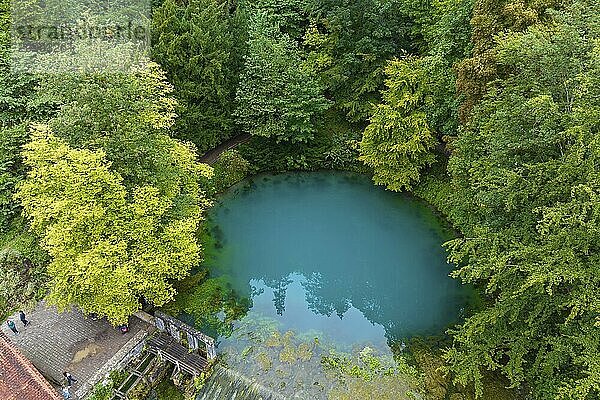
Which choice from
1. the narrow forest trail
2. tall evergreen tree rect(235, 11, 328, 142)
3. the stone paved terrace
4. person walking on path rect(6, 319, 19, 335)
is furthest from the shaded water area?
person walking on path rect(6, 319, 19, 335)

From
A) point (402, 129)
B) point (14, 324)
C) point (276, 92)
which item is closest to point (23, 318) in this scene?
point (14, 324)

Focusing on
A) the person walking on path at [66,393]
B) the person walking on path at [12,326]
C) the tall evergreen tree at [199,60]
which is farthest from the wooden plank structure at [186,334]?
the tall evergreen tree at [199,60]

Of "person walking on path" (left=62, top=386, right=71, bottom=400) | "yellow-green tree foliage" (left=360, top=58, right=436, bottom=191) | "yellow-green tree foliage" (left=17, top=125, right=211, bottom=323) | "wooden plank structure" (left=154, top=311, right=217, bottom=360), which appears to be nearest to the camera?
"person walking on path" (left=62, top=386, right=71, bottom=400)

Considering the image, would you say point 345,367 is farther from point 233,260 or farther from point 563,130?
point 563,130

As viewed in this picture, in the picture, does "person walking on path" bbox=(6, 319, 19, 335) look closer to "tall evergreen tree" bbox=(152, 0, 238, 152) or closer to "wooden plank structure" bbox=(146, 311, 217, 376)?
"wooden plank structure" bbox=(146, 311, 217, 376)

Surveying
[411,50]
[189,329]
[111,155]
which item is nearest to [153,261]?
[189,329]

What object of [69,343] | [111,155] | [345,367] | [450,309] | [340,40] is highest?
[340,40]

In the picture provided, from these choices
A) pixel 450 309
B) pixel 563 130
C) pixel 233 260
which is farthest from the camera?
pixel 233 260
